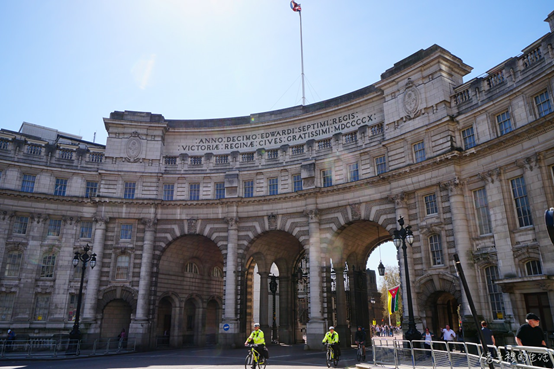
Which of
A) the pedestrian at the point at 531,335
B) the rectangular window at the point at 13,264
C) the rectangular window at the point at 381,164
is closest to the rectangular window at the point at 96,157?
the rectangular window at the point at 13,264

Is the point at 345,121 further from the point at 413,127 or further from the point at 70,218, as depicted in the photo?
the point at 70,218

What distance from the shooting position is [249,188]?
127 ft

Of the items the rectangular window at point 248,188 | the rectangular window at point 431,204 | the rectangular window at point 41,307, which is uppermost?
the rectangular window at point 248,188

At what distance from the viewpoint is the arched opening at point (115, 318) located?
119 ft

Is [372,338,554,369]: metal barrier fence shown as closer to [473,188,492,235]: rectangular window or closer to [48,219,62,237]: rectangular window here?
[473,188,492,235]: rectangular window

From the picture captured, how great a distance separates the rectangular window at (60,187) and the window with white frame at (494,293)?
35093 millimetres

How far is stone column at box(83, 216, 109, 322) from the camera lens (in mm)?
35062

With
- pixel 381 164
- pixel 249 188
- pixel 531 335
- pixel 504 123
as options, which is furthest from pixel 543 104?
pixel 249 188

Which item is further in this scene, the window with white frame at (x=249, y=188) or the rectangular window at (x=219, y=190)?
the rectangular window at (x=219, y=190)

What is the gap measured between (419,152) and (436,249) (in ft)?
23.5

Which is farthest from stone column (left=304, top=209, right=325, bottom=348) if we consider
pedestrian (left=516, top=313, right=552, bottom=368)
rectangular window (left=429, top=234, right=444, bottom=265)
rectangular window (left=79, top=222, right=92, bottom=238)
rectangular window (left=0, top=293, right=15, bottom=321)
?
rectangular window (left=0, top=293, right=15, bottom=321)

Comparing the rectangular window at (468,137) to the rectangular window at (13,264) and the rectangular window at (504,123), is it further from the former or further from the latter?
the rectangular window at (13,264)

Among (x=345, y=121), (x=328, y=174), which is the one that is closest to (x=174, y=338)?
(x=328, y=174)

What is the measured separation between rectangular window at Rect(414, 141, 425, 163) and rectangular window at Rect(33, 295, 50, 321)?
32300 mm
